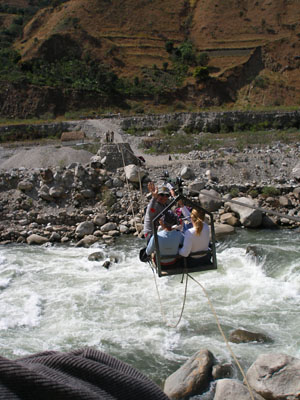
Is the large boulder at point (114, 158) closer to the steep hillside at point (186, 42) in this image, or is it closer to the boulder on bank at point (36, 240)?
the boulder on bank at point (36, 240)

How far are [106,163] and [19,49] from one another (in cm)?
5237

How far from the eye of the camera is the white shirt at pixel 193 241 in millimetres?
5846

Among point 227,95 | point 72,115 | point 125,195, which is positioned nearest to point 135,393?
point 125,195

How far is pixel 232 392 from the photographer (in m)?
5.60

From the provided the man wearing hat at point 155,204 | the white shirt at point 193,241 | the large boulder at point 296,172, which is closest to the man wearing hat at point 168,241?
the white shirt at point 193,241

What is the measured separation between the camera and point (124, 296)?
31.8 ft

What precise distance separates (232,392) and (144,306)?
3.82 metres

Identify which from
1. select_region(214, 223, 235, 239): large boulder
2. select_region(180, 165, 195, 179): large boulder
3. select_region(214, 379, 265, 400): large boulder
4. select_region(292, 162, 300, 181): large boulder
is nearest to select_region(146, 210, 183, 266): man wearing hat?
select_region(214, 379, 265, 400): large boulder

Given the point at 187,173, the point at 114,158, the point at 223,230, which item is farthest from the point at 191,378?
the point at 114,158

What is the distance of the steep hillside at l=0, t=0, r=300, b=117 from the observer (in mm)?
52281

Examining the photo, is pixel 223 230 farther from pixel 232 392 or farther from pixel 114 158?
pixel 232 392

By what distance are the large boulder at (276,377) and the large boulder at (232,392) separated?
26 cm

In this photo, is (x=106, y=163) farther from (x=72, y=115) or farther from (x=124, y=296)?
(x=72, y=115)

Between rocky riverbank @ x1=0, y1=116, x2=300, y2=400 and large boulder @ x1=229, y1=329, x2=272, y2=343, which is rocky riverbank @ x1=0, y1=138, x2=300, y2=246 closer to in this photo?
rocky riverbank @ x1=0, y1=116, x2=300, y2=400
